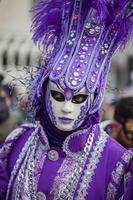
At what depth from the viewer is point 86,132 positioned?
3.79 m

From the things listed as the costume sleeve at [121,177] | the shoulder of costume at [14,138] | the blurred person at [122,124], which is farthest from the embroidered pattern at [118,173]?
the blurred person at [122,124]

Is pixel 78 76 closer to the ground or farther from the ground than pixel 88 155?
farther from the ground

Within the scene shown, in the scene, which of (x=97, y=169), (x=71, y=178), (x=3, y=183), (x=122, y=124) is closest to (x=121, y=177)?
(x=97, y=169)

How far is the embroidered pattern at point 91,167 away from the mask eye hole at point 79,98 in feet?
0.75

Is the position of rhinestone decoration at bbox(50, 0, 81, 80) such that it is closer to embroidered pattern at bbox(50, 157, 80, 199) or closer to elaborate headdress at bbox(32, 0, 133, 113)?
elaborate headdress at bbox(32, 0, 133, 113)

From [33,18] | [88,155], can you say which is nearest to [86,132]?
[88,155]

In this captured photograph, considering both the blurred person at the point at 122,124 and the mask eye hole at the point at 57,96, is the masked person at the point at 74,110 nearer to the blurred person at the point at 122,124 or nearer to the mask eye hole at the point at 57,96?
the mask eye hole at the point at 57,96

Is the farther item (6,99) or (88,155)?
(6,99)

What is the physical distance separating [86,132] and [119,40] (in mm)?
487

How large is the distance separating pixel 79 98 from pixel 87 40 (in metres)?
0.29

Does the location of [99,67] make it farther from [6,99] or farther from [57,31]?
[6,99]

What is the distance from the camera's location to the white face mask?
3.68 m

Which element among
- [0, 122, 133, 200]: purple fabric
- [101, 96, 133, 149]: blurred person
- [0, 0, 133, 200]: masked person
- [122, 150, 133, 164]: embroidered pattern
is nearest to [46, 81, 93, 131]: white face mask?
[0, 0, 133, 200]: masked person

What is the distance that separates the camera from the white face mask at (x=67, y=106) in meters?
3.68
